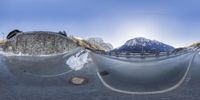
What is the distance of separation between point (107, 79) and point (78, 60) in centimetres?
281

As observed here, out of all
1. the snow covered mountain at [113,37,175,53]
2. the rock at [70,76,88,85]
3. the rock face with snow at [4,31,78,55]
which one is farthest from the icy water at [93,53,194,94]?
the rock face with snow at [4,31,78,55]

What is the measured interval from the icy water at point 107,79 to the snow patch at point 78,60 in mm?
223

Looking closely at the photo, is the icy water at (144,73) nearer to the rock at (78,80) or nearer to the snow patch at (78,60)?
the snow patch at (78,60)

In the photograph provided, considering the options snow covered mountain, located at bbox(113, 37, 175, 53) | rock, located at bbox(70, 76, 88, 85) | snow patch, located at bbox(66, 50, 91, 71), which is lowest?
rock, located at bbox(70, 76, 88, 85)

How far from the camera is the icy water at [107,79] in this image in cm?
1091

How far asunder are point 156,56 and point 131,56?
0.97 metres

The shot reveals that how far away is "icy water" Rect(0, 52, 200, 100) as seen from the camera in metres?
10.9

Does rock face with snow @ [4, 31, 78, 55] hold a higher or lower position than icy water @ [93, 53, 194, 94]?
higher

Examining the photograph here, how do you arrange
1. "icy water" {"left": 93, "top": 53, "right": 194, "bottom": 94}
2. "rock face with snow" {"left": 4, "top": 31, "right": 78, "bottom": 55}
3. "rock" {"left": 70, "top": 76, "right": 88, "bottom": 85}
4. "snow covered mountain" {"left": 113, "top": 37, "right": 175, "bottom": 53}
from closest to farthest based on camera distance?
1. "icy water" {"left": 93, "top": 53, "right": 194, "bottom": 94}
2. "rock" {"left": 70, "top": 76, "right": 88, "bottom": 85}
3. "snow covered mountain" {"left": 113, "top": 37, "right": 175, "bottom": 53}
4. "rock face with snow" {"left": 4, "top": 31, "right": 78, "bottom": 55}

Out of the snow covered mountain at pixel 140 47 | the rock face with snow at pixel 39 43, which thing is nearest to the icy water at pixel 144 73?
the snow covered mountain at pixel 140 47

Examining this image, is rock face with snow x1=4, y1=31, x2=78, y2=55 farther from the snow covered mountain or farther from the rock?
the rock

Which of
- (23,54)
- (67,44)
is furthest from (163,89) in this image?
(67,44)

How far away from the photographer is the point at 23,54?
17.5 meters

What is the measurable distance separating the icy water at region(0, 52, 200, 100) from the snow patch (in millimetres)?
223
